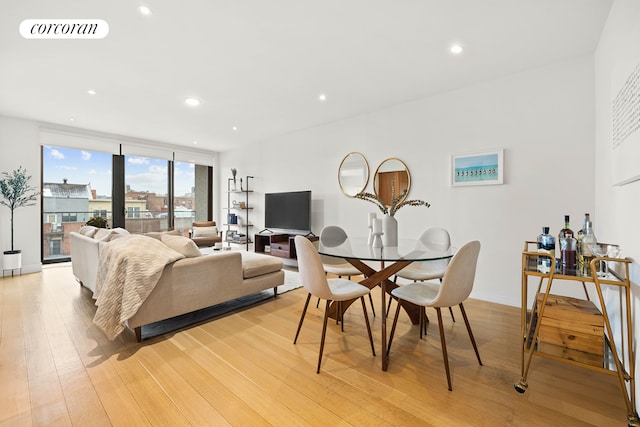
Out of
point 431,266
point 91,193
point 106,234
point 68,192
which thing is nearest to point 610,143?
point 431,266

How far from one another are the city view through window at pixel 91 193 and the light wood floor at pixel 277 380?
3.37 m

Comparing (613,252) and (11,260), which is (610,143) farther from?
(11,260)

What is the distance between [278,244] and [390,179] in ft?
7.75

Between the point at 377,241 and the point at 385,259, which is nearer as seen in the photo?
the point at 385,259

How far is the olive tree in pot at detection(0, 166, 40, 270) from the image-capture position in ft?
14.3

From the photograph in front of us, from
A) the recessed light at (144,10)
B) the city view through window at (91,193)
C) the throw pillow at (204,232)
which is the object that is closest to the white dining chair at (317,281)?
the recessed light at (144,10)

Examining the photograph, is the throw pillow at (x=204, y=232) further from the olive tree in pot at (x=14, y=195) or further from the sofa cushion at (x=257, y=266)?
the sofa cushion at (x=257, y=266)

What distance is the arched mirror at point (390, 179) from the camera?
404 centimetres

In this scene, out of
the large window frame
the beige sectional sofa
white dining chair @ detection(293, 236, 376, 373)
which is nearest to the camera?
white dining chair @ detection(293, 236, 376, 373)

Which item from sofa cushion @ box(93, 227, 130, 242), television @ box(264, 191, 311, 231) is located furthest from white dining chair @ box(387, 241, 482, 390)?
television @ box(264, 191, 311, 231)

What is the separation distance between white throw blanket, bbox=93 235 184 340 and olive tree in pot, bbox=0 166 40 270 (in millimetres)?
3372

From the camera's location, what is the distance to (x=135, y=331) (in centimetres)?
238

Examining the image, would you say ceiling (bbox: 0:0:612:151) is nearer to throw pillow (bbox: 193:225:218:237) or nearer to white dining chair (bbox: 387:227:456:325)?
white dining chair (bbox: 387:227:456:325)

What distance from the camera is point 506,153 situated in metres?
3.22
